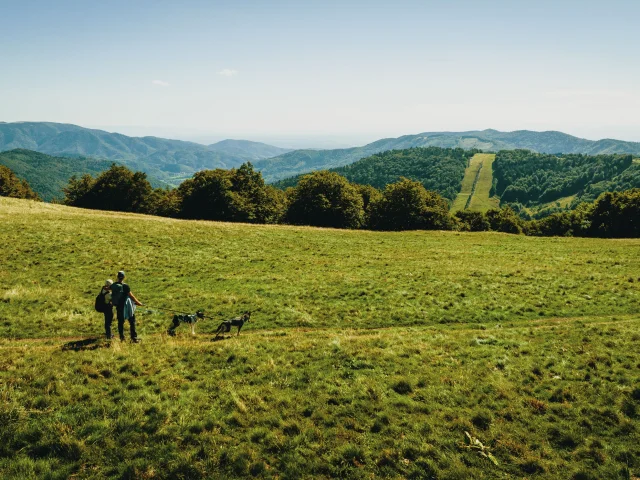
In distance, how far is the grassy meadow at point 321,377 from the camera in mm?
9172

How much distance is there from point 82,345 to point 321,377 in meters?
Answer: 10.6

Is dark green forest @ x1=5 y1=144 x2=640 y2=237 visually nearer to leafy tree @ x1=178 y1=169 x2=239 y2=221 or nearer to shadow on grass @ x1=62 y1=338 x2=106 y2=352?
leafy tree @ x1=178 y1=169 x2=239 y2=221

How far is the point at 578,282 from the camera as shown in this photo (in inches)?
1131

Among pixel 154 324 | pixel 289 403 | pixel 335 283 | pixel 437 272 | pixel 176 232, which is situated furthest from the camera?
pixel 176 232

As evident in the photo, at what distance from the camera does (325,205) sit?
76938mm

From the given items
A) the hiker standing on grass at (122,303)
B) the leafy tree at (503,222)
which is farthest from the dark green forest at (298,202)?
the hiker standing on grass at (122,303)

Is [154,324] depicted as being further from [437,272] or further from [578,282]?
[578,282]

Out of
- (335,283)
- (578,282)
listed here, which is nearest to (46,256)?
(335,283)

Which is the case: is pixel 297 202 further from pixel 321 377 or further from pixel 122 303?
pixel 321 377

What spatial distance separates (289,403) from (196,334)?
833cm

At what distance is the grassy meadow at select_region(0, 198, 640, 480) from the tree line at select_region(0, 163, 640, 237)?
1936 inches

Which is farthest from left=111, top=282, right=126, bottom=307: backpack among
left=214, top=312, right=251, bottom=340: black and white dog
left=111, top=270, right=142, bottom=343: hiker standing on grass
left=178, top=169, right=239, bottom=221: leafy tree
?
left=178, top=169, right=239, bottom=221: leafy tree

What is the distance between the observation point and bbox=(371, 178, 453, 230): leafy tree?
268ft

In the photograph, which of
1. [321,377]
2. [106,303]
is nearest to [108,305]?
[106,303]
